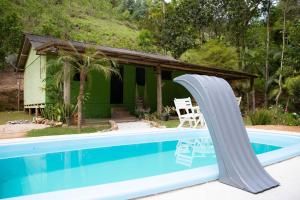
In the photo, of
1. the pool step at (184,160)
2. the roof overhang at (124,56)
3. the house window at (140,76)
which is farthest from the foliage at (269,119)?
the house window at (140,76)

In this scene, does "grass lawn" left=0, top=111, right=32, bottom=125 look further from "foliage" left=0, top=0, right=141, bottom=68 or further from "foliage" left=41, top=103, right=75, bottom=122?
"foliage" left=0, top=0, right=141, bottom=68

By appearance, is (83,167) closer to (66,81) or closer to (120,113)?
(66,81)

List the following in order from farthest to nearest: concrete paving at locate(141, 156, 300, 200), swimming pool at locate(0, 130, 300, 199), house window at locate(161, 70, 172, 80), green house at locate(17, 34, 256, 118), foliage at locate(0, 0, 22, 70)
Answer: foliage at locate(0, 0, 22, 70) → house window at locate(161, 70, 172, 80) → green house at locate(17, 34, 256, 118) → swimming pool at locate(0, 130, 300, 199) → concrete paving at locate(141, 156, 300, 200)

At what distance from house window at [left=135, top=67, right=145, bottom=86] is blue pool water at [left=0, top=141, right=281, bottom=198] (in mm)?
8767

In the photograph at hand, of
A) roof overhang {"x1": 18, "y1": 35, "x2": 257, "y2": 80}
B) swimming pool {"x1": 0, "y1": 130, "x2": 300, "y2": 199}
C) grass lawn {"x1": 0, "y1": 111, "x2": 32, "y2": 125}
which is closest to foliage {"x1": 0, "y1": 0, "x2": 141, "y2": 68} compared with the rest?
roof overhang {"x1": 18, "y1": 35, "x2": 257, "y2": 80}

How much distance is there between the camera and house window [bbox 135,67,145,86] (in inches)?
626

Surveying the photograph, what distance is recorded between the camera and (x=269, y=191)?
123 inches

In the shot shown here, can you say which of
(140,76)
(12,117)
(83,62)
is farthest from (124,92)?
(12,117)

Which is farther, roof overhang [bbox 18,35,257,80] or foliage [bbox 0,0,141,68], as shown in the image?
foliage [bbox 0,0,141,68]

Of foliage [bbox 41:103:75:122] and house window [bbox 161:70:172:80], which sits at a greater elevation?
house window [bbox 161:70:172:80]

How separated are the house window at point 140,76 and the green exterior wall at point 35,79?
4.87 metres

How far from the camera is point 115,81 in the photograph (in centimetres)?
1505

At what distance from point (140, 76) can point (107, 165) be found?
1067 centimetres

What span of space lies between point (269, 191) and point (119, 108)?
1210 centimetres
